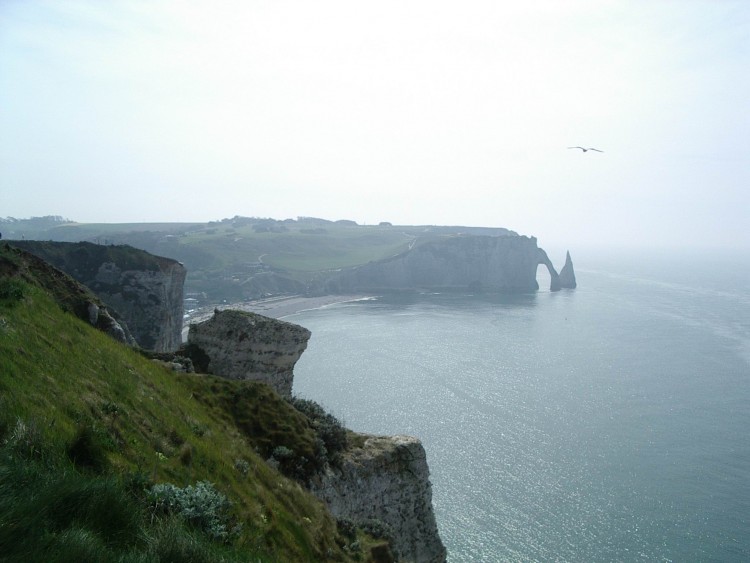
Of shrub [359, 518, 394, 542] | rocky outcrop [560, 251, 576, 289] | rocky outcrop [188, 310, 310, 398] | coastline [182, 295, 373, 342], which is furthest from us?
rocky outcrop [560, 251, 576, 289]

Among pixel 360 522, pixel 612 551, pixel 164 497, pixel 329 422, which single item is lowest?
pixel 612 551

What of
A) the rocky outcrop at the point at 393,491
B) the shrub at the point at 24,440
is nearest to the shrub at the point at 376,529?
the rocky outcrop at the point at 393,491

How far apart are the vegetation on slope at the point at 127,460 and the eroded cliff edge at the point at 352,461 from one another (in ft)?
7.22

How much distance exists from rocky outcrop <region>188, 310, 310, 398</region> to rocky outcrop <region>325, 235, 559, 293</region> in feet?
523

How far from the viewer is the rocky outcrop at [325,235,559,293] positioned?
185m

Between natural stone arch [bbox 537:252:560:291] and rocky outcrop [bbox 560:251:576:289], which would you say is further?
rocky outcrop [bbox 560:251:576:289]

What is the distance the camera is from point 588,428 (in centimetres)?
6125

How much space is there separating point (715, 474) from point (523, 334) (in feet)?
204

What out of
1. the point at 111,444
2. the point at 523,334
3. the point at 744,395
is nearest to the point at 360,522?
the point at 111,444

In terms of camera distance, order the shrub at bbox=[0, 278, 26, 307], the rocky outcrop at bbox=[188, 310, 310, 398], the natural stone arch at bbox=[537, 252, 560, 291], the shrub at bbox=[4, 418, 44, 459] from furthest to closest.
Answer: the natural stone arch at bbox=[537, 252, 560, 291] → the rocky outcrop at bbox=[188, 310, 310, 398] → the shrub at bbox=[0, 278, 26, 307] → the shrub at bbox=[4, 418, 44, 459]

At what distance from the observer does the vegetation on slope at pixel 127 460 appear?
216 inches

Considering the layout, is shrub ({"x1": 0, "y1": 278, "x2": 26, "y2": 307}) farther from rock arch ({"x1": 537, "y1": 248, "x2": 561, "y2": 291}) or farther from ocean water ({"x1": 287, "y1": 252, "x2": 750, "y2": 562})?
rock arch ({"x1": 537, "y1": 248, "x2": 561, "y2": 291})

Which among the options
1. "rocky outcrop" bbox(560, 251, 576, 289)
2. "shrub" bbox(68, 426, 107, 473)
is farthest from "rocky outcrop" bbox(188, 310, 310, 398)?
"rocky outcrop" bbox(560, 251, 576, 289)

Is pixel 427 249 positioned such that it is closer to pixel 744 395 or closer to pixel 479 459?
pixel 744 395
